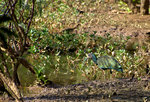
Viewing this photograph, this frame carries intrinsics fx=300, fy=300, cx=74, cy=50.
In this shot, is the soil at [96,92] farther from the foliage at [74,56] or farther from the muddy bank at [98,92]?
the foliage at [74,56]

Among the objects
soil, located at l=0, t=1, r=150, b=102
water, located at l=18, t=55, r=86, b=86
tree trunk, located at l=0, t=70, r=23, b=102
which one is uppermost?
tree trunk, located at l=0, t=70, r=23, b=102

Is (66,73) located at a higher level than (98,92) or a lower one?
lower

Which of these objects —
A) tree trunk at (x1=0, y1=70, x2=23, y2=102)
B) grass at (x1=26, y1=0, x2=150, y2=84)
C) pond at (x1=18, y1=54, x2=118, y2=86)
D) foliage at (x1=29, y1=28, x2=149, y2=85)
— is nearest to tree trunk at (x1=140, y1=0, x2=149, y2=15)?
grass at (x1=26, y1=0, x2=150, y2=84)

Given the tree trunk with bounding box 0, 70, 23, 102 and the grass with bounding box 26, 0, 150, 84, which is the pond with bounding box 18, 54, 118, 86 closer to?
the grass with bounding box 26, 0, 150, 84

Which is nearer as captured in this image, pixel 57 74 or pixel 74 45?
pixel 57 74

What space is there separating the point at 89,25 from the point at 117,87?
8587 mm

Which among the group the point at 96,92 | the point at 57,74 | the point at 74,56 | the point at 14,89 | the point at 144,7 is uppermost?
the point at 14,89

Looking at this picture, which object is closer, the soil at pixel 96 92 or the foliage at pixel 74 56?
the soil at pixel 96 92

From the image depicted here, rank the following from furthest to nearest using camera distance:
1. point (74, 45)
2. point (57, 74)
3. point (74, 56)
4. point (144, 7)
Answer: point (144, 7), point (74, 45), point (74, 56), point (57, 74)

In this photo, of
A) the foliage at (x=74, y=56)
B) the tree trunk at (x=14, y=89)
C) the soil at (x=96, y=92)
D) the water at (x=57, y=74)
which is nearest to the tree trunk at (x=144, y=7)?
the foliage at (x=74, y=56)

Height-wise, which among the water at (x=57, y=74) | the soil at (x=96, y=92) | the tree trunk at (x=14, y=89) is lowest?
the water at (x=57, y=74)

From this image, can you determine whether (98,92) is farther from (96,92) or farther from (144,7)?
(144,7)

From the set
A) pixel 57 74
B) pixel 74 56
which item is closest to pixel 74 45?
pixel 74 56

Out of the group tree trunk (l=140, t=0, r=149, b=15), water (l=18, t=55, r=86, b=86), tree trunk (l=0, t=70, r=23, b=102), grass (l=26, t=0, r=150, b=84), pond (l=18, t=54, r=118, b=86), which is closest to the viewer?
tree trunk (l=0, t=70, r=23, b=102)
